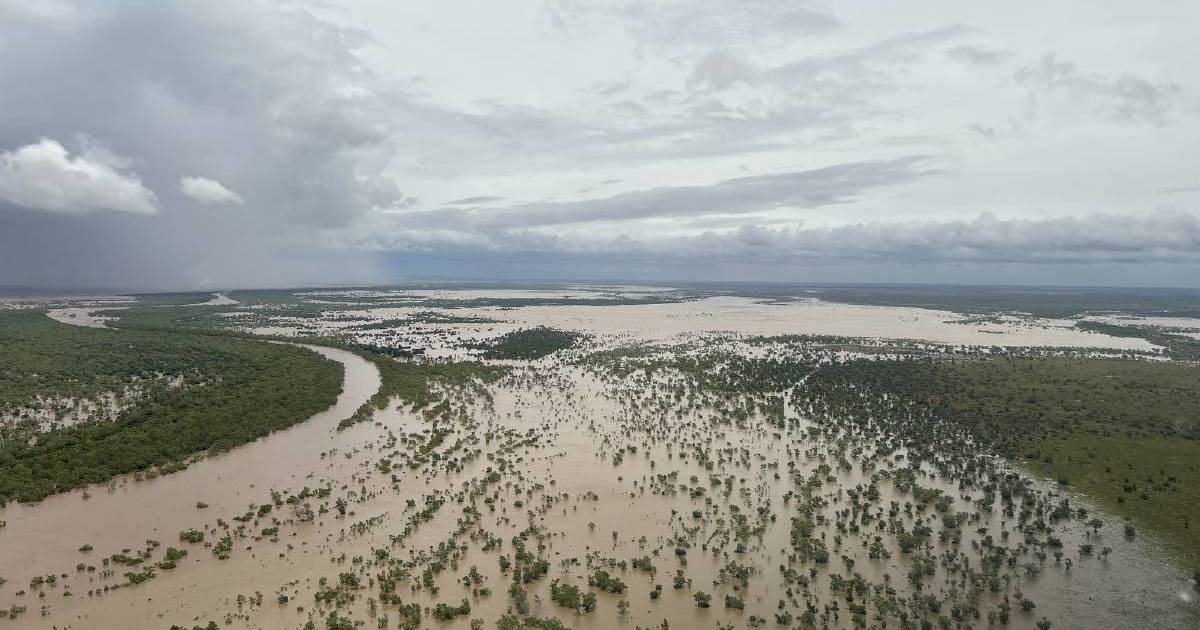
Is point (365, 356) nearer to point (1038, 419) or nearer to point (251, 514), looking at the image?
point (251, 514)

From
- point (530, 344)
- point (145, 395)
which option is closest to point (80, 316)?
point (530, 344)

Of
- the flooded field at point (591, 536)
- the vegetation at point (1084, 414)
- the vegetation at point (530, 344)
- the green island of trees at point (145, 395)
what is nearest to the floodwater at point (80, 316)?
the green island of trees at point (145, 395)

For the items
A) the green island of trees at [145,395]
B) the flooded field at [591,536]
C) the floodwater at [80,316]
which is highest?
the floodwater at [80,316]

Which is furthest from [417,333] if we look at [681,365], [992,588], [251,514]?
[992,588]

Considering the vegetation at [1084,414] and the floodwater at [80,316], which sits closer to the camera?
the vegetation at [1084,414]

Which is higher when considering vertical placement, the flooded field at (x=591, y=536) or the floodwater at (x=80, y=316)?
the floodwater at (x=80, y=316)

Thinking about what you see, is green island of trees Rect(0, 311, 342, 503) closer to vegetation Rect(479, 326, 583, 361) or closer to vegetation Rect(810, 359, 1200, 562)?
vegetation Rect(479, 326, 583, 361)

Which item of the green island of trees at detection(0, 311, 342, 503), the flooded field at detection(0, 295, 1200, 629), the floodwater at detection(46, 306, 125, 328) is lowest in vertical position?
the flooded field at detection(0, 295, 1200, 629)

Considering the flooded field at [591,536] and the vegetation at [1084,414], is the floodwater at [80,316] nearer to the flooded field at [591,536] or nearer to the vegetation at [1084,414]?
the flooded field at [591,536]

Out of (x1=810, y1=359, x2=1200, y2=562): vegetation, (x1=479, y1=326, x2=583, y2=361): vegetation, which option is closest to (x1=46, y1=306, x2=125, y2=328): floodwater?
(x1=479, y1=326, x2=583, y2=361): vegetation
